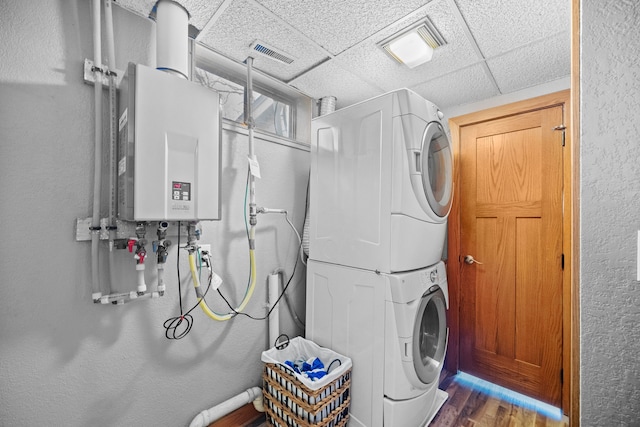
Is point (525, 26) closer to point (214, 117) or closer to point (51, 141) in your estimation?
point (214, 117)

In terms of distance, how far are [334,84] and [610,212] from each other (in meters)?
1.79

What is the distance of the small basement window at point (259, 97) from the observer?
1.71 m

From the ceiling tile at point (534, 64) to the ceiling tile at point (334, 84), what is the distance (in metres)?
0.81

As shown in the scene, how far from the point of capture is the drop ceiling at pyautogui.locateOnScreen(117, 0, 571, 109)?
4.17 feet

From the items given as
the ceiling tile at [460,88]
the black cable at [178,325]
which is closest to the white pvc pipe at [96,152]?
the black cable at [178,325]

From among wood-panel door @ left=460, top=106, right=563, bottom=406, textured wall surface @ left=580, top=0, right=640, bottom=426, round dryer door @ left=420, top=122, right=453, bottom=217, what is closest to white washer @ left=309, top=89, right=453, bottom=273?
round dryer door @ left=420, top=122, right=453, bottom=217

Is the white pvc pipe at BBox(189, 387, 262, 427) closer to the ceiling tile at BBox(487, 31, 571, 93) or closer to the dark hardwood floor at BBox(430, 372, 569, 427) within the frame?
the dark hardwood floor at BBox(430, 372, 569, 427)

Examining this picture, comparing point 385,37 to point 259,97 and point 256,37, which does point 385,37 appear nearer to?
point 256,37

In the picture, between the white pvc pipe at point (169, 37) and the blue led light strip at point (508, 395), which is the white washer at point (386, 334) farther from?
the white pvc pipe at point (169, 37)

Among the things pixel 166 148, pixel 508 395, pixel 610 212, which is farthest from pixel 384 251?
pixel 508 395

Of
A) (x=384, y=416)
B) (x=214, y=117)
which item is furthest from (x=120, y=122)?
(x=384, y=416)

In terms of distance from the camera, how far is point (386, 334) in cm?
141

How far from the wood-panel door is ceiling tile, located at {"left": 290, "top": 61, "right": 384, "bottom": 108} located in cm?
95

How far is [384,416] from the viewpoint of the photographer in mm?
1398
